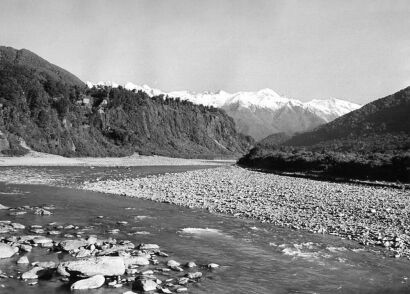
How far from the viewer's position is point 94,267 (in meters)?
12.2

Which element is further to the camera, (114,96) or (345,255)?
(114,96)

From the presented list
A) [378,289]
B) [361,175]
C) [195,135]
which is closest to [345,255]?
[378,289]

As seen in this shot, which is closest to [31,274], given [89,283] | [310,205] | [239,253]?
[89,283]

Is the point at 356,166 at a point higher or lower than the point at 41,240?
higher

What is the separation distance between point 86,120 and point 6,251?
108381 mm

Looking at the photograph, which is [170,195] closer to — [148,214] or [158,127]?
[148,214]

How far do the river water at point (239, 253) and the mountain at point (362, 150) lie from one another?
98.5 ft

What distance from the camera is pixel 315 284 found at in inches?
498

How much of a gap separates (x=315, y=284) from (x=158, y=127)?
15414 cm

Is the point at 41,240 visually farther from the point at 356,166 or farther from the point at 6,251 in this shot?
the point at 356,166

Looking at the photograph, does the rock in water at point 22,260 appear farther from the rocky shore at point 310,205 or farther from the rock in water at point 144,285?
the rocky shore at point 310,205

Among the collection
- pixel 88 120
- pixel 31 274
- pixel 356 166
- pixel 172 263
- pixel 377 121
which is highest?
pixel 377 121

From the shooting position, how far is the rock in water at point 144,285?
11.2m

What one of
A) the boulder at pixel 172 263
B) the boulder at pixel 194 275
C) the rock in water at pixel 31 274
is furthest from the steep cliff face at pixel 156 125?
the boulder at pixel 194 275
